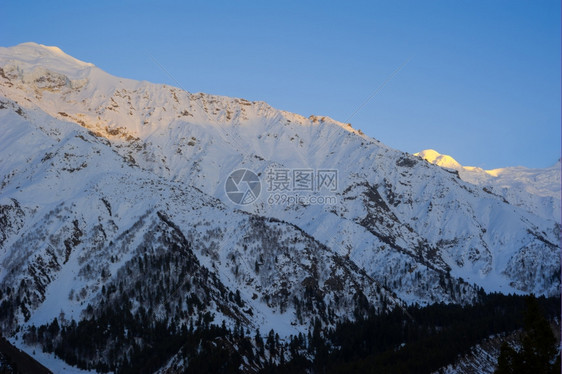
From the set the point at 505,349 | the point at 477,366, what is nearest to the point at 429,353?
the point at 477,366

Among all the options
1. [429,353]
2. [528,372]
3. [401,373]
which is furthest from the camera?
[429,353]

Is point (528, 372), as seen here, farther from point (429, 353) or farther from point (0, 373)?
point (0, 373)

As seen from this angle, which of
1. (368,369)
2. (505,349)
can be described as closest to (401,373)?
(368,369)

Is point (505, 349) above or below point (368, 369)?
Answer: below

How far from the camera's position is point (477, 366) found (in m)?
192

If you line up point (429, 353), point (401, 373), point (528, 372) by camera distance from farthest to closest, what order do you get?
point (429, 353) < point (401, 373) < point (528, 372)

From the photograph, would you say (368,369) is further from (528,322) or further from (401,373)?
(528,322)

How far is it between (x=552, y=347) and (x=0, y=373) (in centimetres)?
15649

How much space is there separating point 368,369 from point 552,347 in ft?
398

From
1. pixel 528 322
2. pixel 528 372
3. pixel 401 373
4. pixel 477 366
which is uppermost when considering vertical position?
pixel 477 366

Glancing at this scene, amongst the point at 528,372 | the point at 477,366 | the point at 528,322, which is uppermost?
the point at 477,366

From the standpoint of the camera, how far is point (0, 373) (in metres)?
186

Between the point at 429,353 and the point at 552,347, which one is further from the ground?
the point at 429,353

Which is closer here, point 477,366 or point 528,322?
point 528,322
